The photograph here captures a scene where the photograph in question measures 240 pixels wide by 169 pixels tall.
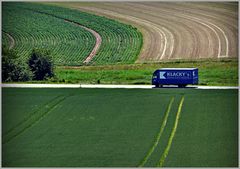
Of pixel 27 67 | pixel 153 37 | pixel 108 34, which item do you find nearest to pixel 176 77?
pixel 27 67

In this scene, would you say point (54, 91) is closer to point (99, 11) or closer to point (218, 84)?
point (218, 84)

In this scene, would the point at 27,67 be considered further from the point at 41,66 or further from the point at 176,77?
the point at 176,77

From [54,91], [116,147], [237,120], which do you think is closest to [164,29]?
[54,91]

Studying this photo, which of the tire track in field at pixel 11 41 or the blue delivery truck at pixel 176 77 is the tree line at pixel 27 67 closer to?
the tire track in field at pixel 11 41

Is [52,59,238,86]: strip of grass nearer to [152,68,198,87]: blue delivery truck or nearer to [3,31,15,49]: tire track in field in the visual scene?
[152,68,198,87]: blue delivery truck

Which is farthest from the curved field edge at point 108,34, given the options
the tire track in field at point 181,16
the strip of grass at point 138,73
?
the tire track in field at point 181,16

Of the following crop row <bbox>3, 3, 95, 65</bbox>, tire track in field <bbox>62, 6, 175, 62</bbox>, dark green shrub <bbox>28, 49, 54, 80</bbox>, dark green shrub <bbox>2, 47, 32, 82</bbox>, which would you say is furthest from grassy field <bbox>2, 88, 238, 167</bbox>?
tire track in field <bbox>62, 6, 175, 62</bbox>
